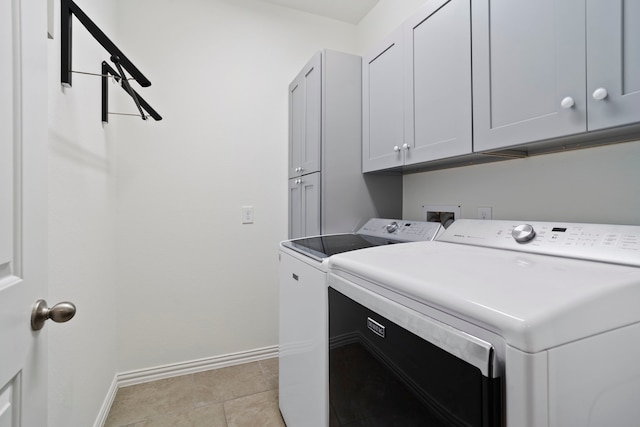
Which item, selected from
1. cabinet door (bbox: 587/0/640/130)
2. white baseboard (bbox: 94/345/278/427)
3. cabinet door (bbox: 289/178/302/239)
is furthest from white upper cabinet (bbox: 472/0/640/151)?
white baseboard (bbox: 94/345/278/427)

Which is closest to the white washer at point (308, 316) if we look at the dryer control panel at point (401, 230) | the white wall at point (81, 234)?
the dryer control panel at point (401, 230)

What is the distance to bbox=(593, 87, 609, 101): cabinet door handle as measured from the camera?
76 cm

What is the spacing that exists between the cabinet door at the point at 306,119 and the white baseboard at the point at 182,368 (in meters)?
1.39

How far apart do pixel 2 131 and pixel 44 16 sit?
1.18 ft

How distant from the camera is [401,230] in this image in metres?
1.54

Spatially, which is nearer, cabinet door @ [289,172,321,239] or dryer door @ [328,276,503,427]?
dryer door @ [328,276,503,427]

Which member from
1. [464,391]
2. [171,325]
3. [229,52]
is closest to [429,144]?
[464,391]

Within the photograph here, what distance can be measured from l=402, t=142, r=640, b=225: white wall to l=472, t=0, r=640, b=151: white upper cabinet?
283mm

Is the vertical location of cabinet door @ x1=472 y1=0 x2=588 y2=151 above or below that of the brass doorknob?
above

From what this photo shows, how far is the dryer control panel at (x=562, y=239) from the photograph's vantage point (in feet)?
2.53

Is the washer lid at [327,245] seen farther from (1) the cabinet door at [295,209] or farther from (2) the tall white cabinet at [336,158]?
(1) the cabinet door at [295,209]

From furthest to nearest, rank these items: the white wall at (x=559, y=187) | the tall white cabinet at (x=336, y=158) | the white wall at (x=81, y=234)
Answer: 1. the tall white cabinet at (x=336, y=158)
2. the white wall at (x=81, y=234)
3. the white wall at (x=559, y=187)

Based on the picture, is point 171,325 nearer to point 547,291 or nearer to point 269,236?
point 269,236

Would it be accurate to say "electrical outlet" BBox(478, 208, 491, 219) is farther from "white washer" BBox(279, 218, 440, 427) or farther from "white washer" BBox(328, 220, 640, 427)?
"white washer" BBox(328, 220, 640, 427)
